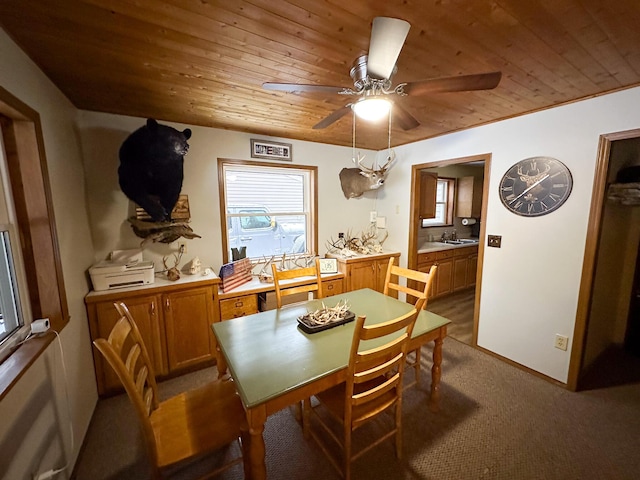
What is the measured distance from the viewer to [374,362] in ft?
4.15

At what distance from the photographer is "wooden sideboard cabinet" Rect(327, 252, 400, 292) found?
3.16 metres

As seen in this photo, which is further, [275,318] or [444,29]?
[275,318]

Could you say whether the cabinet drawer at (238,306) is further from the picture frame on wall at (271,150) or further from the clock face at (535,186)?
the clock face at (535,186)

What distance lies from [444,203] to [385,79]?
12.9ft

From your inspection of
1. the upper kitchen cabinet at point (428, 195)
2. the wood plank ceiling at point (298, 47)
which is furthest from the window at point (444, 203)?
the wood plank ceiling at point (298, 47)

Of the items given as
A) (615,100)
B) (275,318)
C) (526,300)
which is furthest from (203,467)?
(615,100)

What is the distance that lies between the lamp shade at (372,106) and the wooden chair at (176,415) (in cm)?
154

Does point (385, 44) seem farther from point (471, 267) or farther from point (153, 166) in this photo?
point (471, 267)

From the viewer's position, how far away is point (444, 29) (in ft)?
3.92

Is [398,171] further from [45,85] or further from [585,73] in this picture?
[45,85]

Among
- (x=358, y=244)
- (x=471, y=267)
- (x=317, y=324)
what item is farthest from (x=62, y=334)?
(x=471, y=267)

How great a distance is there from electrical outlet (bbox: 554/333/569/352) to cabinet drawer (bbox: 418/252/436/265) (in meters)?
1.66

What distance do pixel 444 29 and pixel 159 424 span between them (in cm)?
233

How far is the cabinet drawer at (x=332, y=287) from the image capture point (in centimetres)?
303
